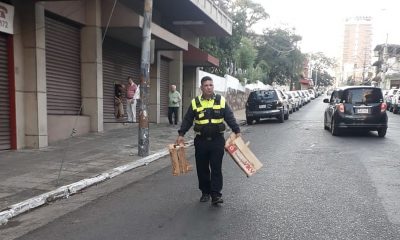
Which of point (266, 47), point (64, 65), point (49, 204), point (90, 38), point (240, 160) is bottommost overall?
point (49, 204)

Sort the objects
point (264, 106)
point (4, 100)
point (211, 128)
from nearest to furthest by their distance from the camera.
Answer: point (211, 128) → point (4, 100) → point (264, 106)

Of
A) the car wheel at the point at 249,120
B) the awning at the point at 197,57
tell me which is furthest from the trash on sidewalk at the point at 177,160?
the awning at the point at 197,57

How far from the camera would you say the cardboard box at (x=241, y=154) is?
5.84 m

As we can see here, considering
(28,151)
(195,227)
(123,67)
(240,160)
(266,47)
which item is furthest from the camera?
(266,47)

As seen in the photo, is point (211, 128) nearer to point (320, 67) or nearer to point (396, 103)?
point (396, 103)

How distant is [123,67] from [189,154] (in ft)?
23.4

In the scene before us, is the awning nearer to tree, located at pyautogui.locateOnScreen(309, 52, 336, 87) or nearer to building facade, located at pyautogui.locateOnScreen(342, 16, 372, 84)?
building facade, located at pyautogui.locateOnScreen(342, 16, 372, 84)

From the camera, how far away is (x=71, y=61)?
43.6ft

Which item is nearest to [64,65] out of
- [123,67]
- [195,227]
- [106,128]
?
[106,128]

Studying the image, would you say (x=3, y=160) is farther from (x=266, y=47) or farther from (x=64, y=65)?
(x=266, y=47)

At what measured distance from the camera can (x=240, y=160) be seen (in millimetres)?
5902

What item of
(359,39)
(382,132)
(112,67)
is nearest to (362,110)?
(382,132)

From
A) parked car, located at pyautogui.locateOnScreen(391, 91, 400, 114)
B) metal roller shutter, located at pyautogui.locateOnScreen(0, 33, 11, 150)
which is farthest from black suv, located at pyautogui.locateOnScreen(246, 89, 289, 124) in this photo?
parked car, located at pyautogui.locateOnScreen(391, 91, 400, 114)

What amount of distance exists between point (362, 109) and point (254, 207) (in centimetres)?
902
